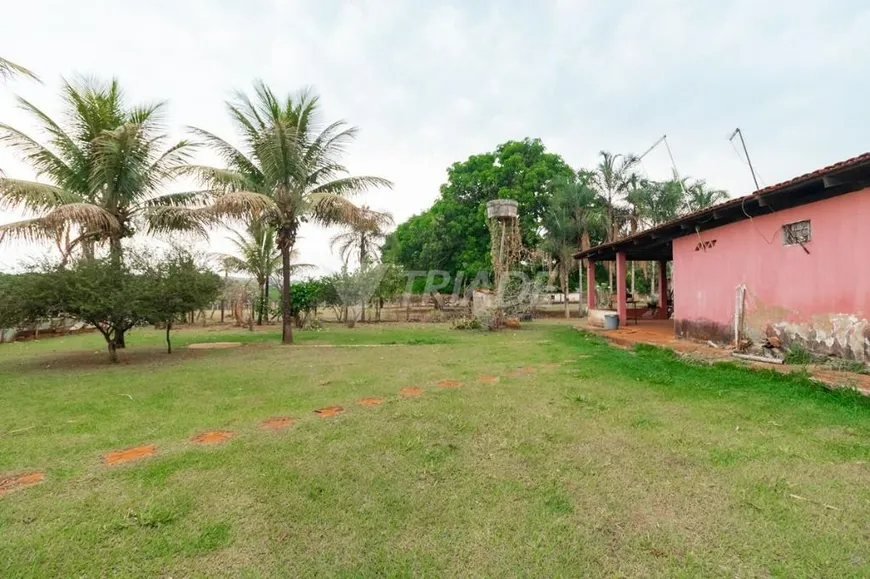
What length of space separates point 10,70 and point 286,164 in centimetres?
582

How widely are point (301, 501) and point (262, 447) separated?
1.15 meters

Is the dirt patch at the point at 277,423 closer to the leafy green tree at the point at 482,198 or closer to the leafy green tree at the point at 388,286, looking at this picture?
the leafy green tree at the point at 388,286

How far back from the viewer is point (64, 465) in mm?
3363

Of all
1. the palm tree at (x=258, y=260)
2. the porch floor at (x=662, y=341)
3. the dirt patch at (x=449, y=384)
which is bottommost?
the dirt patch at (x=449, y=384)

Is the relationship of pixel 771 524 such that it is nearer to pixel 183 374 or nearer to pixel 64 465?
pixel 64 465

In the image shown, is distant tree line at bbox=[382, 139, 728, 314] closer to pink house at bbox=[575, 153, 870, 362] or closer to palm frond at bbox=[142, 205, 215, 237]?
pink house at bbox=[575, 153, 870, 362]

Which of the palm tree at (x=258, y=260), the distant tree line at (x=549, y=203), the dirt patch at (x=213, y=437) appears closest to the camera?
the dirt patch at (x=213, y=437)

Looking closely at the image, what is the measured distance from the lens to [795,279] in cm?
677

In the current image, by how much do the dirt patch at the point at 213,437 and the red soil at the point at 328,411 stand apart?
3.16 feet

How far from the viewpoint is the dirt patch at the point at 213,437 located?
388 cm

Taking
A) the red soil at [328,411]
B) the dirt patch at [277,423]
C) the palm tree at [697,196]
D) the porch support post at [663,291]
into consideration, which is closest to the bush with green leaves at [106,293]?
the dirt patch at [277,423]

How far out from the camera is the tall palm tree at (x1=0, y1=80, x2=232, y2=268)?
383 inches

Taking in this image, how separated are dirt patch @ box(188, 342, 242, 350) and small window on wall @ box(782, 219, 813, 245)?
12.4m

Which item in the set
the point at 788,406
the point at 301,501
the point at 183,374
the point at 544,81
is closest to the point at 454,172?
the point at 544,81
